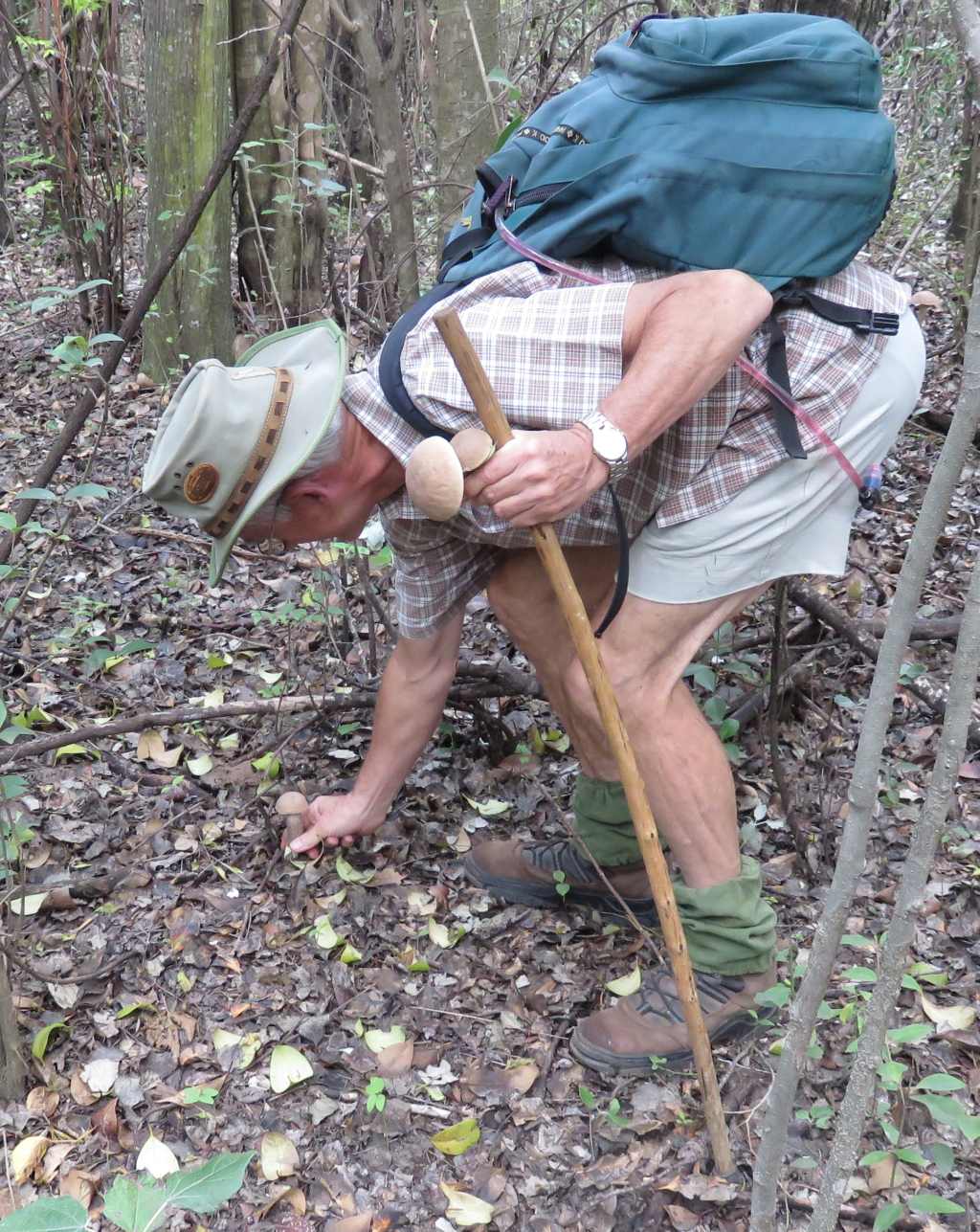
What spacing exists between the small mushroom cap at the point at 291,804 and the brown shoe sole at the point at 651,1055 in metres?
1.00

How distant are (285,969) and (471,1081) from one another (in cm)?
55

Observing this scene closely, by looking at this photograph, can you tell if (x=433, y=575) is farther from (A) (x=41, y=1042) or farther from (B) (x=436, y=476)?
(A) (x=41, y=1042)

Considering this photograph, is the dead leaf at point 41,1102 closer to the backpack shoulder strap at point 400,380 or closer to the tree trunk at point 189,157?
the backpack shoulder strap at point 400,380

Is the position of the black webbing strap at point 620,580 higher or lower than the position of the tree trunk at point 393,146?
lower

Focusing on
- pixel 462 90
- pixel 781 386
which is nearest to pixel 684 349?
pixel 781 386

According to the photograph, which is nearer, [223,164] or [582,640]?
[582,640]

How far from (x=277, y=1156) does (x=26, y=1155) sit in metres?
0.50

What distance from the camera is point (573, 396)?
2.14 m

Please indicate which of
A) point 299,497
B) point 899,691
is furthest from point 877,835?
point 299,497

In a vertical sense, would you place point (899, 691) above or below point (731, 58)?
below

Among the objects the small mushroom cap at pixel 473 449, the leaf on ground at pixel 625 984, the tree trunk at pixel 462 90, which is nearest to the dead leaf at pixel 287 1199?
the leaf on ground at pixel 625 984

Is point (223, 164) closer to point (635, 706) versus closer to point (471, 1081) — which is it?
point (635, 706)

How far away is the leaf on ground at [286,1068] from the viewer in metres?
2.42

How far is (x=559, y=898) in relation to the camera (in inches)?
115
